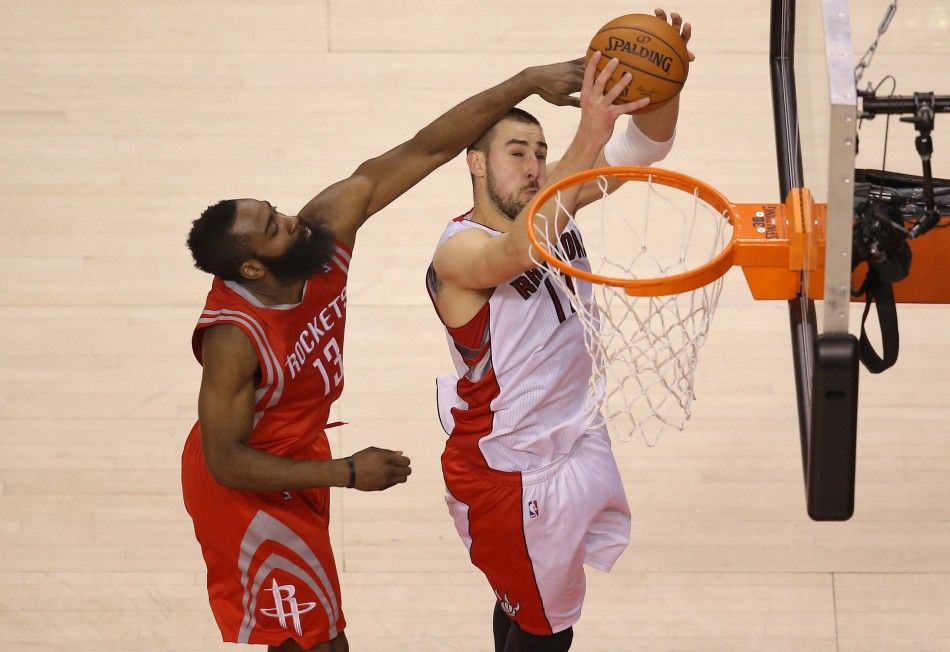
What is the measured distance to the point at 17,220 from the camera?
213 inches

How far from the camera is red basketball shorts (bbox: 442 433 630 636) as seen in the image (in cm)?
345

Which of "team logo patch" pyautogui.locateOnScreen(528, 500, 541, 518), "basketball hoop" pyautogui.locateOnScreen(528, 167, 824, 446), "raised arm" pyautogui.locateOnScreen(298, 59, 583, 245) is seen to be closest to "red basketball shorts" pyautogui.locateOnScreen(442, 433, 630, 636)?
"team logo patch" pyautogui.locateOnScreen(528, 500, 541, 518)

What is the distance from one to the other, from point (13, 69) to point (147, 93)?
2.08ft

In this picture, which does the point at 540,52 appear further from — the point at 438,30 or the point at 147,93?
the point at 147,93

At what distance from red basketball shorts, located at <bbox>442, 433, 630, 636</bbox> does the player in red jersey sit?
0.24 m

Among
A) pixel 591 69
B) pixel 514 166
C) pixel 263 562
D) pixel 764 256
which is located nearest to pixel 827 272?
pixel 764 256

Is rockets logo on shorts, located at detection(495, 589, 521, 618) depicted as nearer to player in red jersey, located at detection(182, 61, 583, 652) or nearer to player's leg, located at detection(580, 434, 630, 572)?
player's leg, located at detection(580, 434, 630, 572)

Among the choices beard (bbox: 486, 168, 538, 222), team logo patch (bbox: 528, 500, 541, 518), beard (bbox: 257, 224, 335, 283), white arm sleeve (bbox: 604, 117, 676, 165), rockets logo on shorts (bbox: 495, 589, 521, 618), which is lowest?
rockets logo on shorts (bbox: 495, 589, 521, 618)

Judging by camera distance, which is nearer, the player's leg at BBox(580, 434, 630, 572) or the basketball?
the basketball

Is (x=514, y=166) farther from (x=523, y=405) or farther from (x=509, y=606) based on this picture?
(x=509, y=606)

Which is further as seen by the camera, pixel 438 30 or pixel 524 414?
pixel 438 30

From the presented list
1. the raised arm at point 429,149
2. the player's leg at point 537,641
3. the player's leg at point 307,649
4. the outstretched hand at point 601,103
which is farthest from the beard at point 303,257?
the player's leg at point 537,641

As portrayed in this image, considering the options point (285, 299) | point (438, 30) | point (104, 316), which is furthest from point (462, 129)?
point (438, 30)

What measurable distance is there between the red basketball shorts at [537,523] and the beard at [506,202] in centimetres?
65
